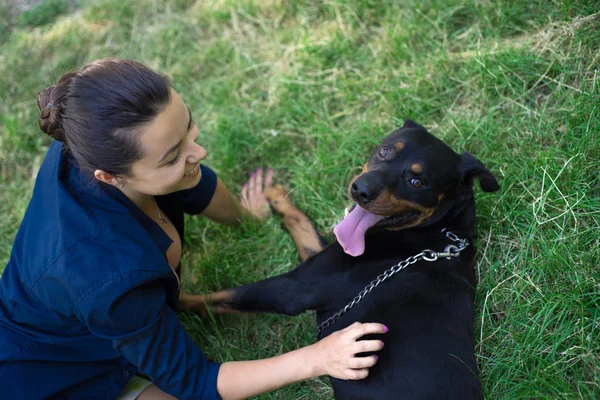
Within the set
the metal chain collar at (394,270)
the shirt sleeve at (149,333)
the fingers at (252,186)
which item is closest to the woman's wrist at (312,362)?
the metal chain collar at (394,270)

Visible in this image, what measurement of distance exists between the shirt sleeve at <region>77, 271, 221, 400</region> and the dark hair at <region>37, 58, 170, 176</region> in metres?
0.55

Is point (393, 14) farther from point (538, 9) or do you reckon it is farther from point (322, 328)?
point (322, 328)

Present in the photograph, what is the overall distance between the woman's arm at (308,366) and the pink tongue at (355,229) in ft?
1.90

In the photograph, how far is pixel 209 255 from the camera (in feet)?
12.4

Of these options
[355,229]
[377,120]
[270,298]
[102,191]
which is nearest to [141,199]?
[102,191]

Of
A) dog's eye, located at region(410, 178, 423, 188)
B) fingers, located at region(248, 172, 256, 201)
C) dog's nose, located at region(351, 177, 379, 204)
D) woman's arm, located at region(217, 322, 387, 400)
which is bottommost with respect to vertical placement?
fingers, located at region(248, 172, 256, 201)

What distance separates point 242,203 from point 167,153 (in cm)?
159

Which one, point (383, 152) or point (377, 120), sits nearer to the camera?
point (383, 152)

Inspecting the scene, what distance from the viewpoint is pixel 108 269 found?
233cm

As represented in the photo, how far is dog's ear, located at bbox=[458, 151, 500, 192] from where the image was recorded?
10.0 ft

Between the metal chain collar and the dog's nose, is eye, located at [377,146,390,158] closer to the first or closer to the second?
the dog's nose

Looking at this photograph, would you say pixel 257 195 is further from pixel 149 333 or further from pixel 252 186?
pixel 149 333

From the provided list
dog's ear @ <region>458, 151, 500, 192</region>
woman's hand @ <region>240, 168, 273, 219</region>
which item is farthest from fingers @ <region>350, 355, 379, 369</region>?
woman's hand @ <region>240, 168, 273, 219</region>

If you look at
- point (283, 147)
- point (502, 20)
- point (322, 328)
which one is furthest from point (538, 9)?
point (322, 328)
